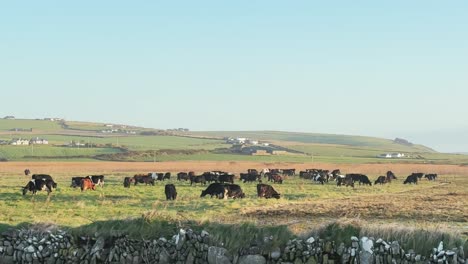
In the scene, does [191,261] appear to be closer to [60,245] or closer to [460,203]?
[60,245]

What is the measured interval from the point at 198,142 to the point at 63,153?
62.2m

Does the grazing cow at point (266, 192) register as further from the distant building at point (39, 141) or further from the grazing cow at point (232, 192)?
the distant building at point (39, 141)

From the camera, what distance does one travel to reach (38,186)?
1336 inches

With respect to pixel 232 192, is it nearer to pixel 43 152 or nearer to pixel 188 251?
pixel 188 251

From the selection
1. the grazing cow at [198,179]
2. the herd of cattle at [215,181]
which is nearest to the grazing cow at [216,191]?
the herd of cattle at [215,181]

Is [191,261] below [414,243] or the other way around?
below

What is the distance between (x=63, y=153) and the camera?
407ft

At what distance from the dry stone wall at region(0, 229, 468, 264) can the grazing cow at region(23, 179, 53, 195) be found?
71.7ft

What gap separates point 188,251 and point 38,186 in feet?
81.2

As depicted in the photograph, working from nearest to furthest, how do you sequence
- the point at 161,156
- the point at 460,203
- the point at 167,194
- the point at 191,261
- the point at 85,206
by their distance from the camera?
the point at 191,261 → the point at 85,206 → the point at 460,203 → the point at 167,194 → the point at 161,156

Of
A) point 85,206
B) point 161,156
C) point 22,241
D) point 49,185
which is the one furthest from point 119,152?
point 22,241

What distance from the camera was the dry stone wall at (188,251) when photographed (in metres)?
11.0

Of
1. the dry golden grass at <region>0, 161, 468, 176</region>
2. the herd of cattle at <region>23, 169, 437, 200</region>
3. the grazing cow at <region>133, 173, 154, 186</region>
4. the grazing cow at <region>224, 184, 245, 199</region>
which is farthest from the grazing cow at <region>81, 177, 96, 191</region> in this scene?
the dry golden grass at <region>0, 161, 468, 176</region>

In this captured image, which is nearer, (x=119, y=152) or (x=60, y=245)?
(x=60, y=245)
